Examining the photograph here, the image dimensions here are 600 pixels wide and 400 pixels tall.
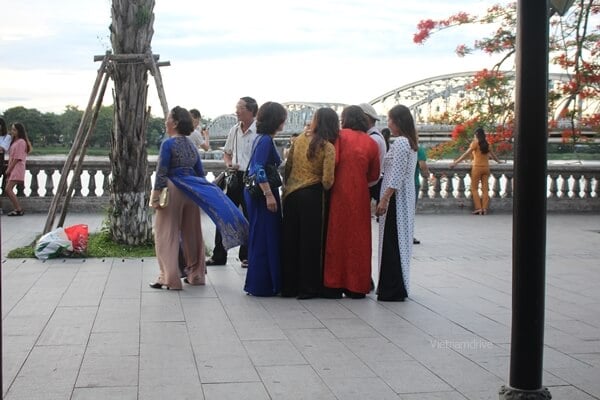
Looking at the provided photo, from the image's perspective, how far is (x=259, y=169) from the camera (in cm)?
802

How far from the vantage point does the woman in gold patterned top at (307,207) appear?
7.96 m

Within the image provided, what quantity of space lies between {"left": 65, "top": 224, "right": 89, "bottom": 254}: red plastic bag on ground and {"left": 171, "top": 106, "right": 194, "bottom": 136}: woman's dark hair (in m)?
2.73

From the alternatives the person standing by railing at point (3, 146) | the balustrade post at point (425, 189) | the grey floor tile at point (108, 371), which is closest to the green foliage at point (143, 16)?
the person standing by railing at point (3, 146)

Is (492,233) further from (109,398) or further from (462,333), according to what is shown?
(109,398)

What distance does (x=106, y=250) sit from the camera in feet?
35.9

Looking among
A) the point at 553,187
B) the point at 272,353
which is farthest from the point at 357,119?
the point at 553,187

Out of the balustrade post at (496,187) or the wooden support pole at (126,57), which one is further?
the balustrade post at (496,187)

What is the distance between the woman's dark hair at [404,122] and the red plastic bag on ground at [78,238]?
4.43m

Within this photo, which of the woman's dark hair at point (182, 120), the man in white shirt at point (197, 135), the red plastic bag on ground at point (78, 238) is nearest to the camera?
the woman's dark hair at point (182, 120)

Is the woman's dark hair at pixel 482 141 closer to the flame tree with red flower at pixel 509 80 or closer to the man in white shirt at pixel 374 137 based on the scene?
the flame tree with red flower at pixel 509 80

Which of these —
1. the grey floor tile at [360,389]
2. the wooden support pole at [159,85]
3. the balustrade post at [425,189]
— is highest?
the wooden support pole at [159,85]

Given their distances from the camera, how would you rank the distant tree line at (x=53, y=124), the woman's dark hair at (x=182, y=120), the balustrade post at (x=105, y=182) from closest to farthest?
the woman's dark hair at (x=182, y=120), the distant tree line at (x=53, y=124), the balustrade post at (x=105, y=182)

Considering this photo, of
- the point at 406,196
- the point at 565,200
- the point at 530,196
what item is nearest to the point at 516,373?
the point at 530,196

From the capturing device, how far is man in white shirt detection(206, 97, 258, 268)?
974 cm
